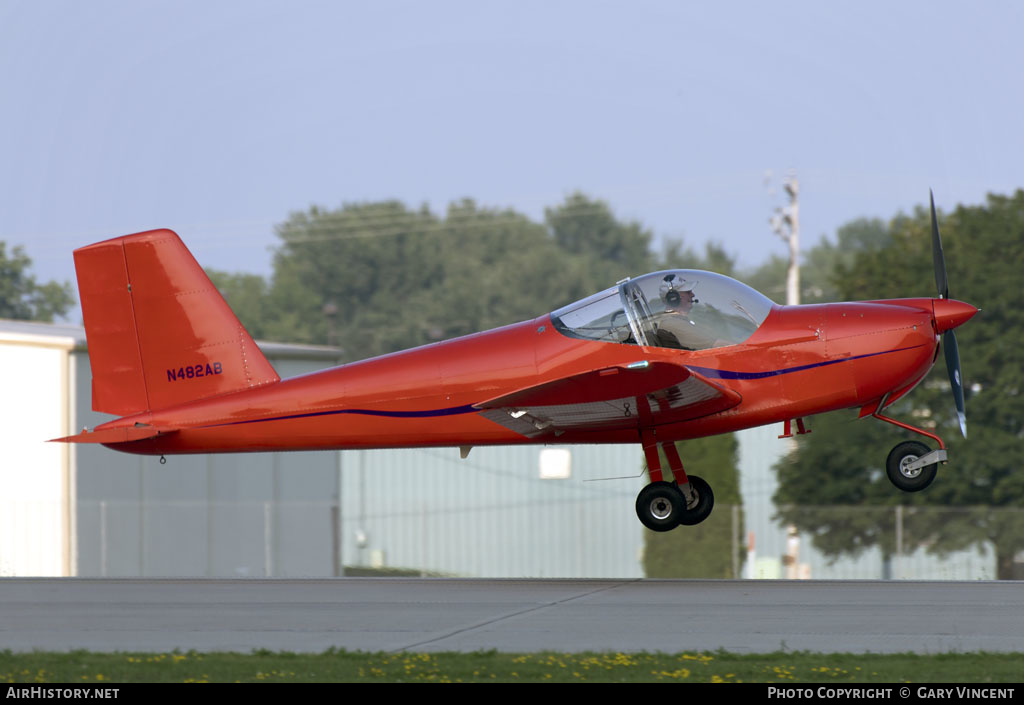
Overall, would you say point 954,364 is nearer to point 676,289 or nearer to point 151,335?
point 676,289

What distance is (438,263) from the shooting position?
349 feet

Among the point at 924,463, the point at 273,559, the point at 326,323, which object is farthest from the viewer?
the point at 326,323

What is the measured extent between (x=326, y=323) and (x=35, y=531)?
74.3 metres

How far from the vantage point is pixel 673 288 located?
1290 cm

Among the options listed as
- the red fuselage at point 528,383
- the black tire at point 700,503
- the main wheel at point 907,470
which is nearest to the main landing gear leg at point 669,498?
the black tire at point 700,503

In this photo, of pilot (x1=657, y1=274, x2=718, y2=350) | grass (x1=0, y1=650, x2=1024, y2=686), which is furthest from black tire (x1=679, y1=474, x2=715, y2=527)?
grass (x1=0, y1=650, x2=1024, y2=686)

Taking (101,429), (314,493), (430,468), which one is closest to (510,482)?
(430,468)

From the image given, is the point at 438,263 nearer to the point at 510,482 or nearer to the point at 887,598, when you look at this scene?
the point at 510,482

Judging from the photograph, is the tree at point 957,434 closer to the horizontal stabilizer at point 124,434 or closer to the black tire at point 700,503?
the black tire at point 700,503

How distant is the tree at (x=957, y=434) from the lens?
33656mm

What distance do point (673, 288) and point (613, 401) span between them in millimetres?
1235

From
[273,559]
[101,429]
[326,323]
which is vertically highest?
[326,323]

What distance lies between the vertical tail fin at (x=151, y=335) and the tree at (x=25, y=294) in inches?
2480

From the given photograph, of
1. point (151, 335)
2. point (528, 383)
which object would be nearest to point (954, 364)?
point (528, 383)
